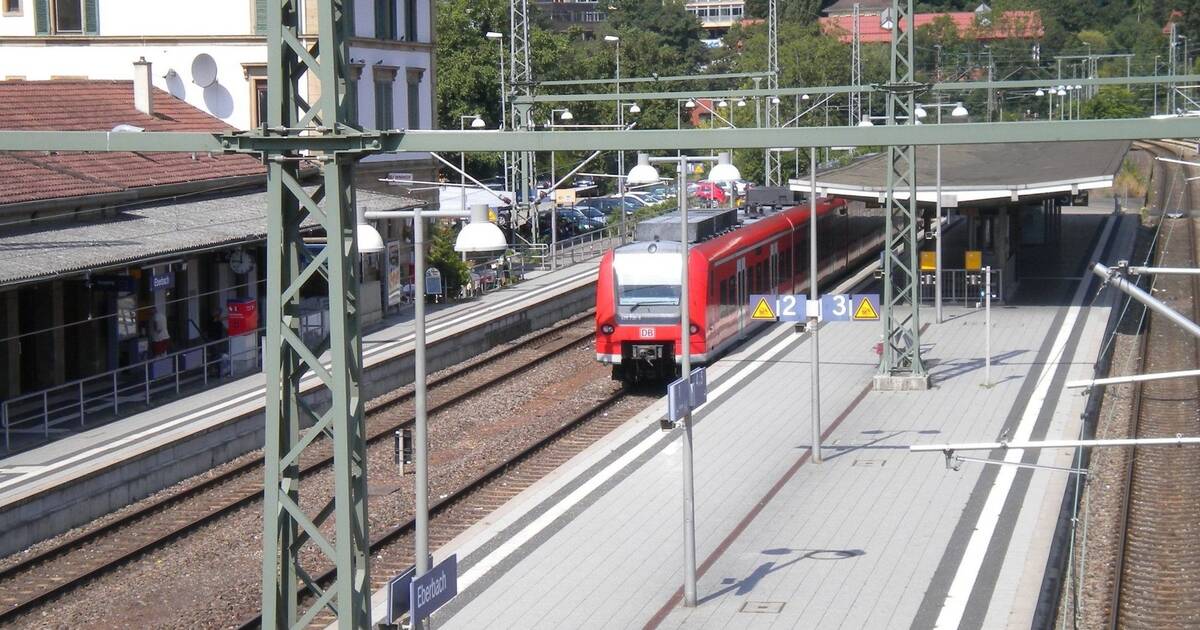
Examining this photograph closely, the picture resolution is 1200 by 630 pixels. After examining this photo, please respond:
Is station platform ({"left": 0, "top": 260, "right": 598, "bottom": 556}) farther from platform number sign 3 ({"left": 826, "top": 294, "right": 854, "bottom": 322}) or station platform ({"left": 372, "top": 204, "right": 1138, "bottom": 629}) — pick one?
platform number sign 3 ({"left": 826, "top": 294, "right": 854, "bottom": 322})

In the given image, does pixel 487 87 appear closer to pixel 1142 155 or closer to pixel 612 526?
pixel 1142 155

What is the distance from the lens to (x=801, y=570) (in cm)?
1503

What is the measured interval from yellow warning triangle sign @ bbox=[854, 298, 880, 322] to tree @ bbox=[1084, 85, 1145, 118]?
5018cm

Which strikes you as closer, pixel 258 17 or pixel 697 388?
pixel 697 388

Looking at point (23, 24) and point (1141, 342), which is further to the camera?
point (23, 24)

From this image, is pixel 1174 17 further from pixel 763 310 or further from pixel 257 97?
pixel 763 310

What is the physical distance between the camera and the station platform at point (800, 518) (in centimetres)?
1388

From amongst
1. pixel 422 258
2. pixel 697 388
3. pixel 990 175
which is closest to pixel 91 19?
pixel 990 175

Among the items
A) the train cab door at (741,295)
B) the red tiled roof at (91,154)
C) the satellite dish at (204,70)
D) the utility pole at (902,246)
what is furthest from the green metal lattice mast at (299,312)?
the satellite dish at (204,70)

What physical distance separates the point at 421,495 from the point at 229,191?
60.1ft

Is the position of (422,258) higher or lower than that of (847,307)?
higher

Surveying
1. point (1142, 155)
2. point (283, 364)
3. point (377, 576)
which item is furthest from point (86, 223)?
point (1142, 155)

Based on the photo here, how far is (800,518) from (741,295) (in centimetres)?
1124

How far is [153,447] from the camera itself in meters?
19.3
